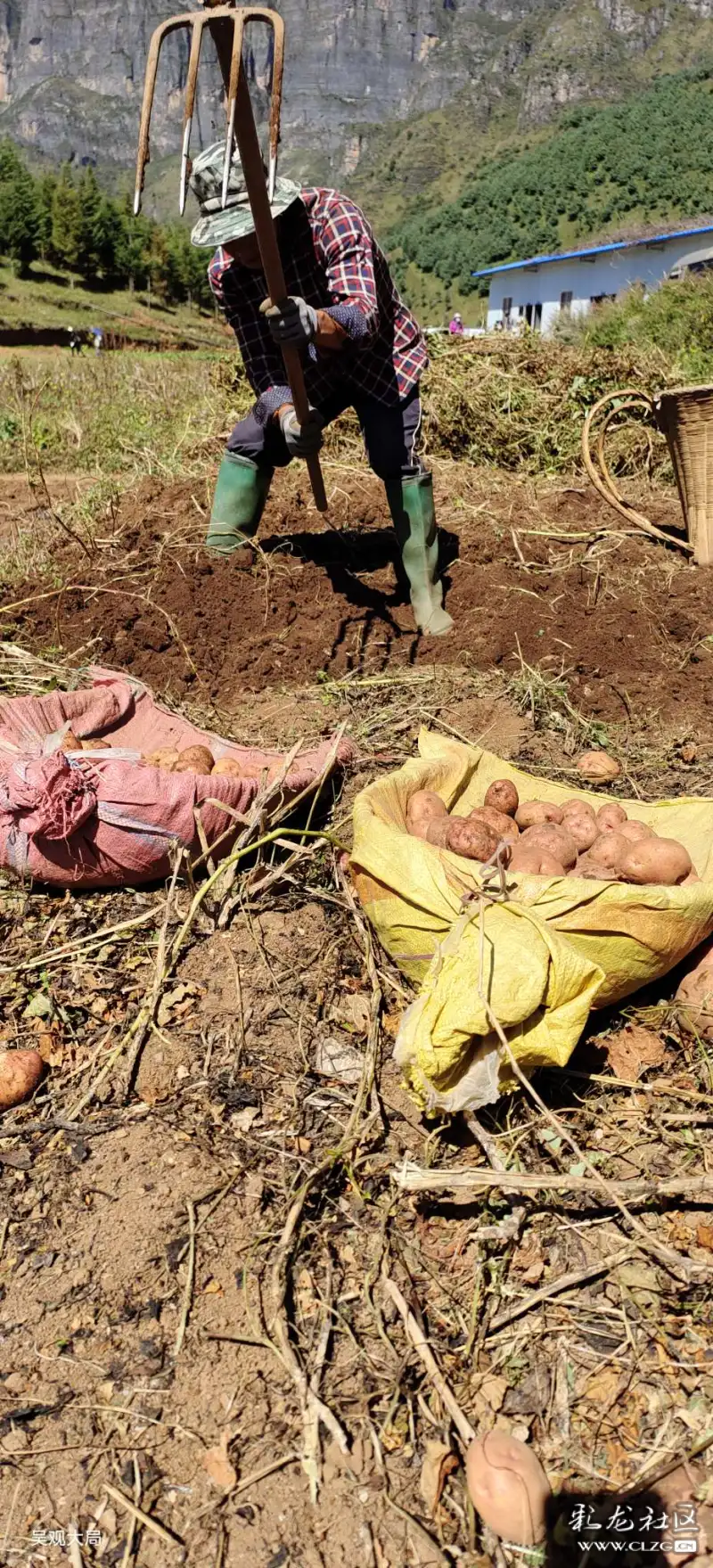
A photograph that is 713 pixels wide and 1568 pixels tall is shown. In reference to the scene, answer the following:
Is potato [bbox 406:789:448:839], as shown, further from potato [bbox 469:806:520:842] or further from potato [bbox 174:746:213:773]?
potato [bbox 174:746:213:773]

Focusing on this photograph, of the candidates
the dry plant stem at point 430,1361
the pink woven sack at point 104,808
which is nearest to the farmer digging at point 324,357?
the pink woven sack at point 104,808

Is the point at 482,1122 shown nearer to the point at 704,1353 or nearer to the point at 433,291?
the point at 704,1353

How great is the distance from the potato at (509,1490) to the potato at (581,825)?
125 cm

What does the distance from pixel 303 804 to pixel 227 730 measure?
2.10 feet

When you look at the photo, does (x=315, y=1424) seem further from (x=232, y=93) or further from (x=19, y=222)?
(x=19, y=222)

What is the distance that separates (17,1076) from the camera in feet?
6.28

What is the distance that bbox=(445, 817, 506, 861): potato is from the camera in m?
2.10

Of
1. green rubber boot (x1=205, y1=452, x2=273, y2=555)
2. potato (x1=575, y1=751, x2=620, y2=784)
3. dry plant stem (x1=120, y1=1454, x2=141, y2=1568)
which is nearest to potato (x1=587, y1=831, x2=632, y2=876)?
potato (x1=575, y1=751, x2=620, y2=784)

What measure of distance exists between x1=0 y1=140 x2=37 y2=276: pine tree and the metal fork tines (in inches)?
1619

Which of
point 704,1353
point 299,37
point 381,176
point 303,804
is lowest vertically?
point 704,1353

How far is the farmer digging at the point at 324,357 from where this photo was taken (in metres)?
3.20

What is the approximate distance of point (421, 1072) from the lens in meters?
1.67

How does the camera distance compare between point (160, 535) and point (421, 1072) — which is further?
point (160, 535)

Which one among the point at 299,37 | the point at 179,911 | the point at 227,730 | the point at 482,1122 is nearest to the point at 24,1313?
the point at 482,1122
